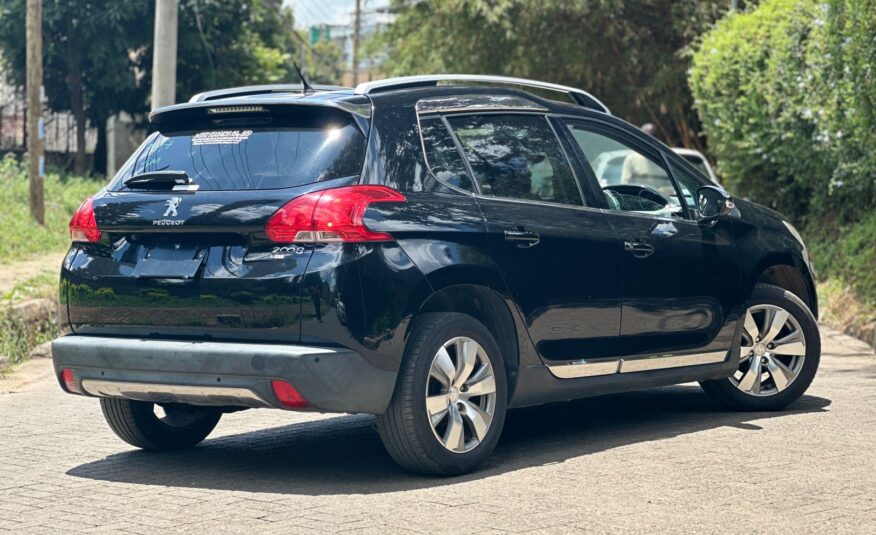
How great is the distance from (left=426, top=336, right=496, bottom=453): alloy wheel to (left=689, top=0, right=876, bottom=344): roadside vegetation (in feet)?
23.6

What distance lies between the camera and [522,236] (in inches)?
289

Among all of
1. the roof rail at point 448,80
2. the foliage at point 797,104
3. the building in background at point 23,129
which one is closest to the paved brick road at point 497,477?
the roof rail at point 448,80

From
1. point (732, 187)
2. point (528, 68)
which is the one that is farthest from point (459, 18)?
point (732, 187)

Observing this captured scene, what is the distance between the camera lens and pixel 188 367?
6.71 metres

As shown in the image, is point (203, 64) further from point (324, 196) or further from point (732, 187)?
point (324, 196)

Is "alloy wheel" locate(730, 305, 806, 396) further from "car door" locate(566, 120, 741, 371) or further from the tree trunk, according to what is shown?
the tree trunk

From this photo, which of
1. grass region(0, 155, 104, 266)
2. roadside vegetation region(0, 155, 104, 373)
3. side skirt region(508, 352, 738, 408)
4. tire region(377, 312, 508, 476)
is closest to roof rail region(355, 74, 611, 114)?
tire region(377, 312, 508, 476)

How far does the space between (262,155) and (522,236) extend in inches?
51.4

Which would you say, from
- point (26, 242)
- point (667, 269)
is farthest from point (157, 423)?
point (26, 242)

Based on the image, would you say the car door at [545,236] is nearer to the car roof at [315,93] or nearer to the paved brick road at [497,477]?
the car roof at [315,93]

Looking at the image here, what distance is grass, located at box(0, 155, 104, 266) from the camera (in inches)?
765

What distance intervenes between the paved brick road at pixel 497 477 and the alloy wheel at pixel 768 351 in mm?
215

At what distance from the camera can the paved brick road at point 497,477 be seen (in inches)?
240

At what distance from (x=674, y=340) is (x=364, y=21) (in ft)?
198
